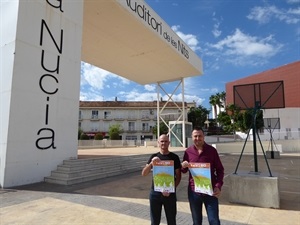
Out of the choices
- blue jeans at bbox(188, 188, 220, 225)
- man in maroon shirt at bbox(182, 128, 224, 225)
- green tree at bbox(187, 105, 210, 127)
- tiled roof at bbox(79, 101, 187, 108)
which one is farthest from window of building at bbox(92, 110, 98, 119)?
blue jeans at bbox(188, 188, 220, 225)

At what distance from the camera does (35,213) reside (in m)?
4.81

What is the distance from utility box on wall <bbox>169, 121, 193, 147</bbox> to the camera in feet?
86.6

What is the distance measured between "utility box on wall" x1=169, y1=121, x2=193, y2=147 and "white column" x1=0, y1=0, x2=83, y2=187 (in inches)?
709

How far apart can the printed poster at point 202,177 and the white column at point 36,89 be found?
6.67 m

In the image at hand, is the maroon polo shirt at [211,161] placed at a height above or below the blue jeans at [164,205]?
above

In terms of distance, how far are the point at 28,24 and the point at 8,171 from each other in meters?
5.07

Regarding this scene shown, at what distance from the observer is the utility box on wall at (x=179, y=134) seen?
86.6ft

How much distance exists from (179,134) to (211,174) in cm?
2434

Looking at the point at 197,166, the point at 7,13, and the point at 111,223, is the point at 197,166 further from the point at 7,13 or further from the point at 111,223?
the point at 7,13

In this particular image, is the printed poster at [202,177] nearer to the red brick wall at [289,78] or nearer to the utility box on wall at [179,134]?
the utility box on wall at [179,134]

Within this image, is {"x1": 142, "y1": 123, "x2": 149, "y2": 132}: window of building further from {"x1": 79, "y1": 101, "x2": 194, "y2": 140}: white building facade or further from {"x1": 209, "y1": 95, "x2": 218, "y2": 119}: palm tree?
{"x1": 209, "y1": 95, "x2": 218, "y2": 119}: palm tree

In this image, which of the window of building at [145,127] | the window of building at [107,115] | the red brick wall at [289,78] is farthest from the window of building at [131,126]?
the red brick wall at [289,78]

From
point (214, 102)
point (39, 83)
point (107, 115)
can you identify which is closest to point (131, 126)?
point (107, 115)

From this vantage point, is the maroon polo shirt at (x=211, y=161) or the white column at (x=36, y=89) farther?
the white column at (x=36, y=89)
